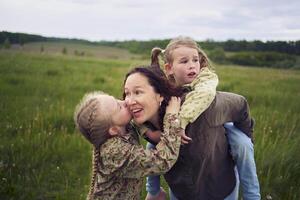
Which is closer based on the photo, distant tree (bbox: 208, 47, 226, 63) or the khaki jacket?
the khaki jacket

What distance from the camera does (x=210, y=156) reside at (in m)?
2.16

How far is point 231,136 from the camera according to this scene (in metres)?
2.33

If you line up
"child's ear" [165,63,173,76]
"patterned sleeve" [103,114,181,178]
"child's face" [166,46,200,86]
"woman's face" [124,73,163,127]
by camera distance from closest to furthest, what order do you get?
"patterned sleeve" [103,114,181,178], "woman's face" [124,73,163,127], "child's face" [166,46,200,86], "child's ear" [165,63,173,76]

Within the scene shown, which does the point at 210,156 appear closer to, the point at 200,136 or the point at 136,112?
the point at 200,136

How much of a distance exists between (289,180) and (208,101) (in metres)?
2.39

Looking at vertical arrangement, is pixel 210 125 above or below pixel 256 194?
above

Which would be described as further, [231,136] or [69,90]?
[69,90]

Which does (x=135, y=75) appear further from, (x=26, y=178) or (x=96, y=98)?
(x=26, y=178)

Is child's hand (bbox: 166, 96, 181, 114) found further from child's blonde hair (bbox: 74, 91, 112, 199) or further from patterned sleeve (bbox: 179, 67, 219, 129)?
child's blonde hair (bbox: 74, 91, 112, 199)

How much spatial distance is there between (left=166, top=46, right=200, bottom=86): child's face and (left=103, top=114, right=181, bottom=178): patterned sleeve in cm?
45

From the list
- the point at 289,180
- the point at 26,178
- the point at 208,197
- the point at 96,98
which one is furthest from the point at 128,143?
the point at 289,180

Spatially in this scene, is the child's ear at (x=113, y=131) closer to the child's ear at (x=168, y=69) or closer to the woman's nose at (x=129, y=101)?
the woman's nose at (x=129, y=101)

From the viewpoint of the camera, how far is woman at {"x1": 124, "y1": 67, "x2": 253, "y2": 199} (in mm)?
2113

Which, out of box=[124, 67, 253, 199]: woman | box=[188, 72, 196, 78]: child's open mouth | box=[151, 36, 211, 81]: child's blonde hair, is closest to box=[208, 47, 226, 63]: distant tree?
box=[151, 36, 211, 81]: child's blonde hair
